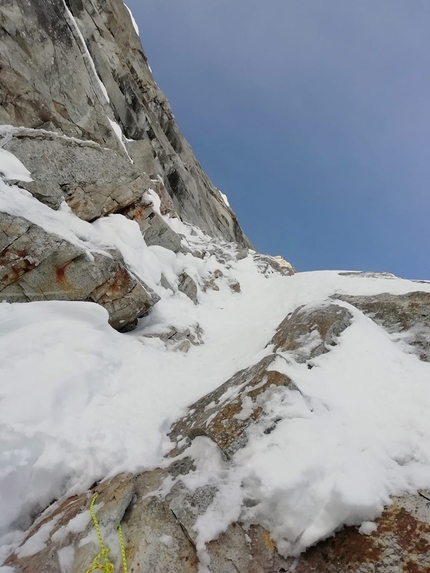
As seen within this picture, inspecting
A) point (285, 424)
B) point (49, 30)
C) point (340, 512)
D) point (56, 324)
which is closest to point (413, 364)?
point (285, 424)

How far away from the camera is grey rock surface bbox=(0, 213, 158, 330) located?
344 inches

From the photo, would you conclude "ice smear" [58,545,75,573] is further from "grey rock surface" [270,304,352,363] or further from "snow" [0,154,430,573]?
"grey rock surface" [270,304,352,363]

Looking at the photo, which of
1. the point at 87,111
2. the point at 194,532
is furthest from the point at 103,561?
the point at 87,111

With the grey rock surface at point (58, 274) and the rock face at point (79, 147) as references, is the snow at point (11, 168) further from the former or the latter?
the grey rock surface at point (58, 274)

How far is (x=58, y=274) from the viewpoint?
30.5 feet

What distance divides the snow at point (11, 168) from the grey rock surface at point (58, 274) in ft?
6.40

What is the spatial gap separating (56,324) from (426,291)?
9.86 metres

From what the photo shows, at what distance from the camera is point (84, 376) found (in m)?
7.07

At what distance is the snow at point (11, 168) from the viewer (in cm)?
996

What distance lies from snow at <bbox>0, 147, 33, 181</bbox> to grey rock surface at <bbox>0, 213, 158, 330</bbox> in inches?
76.7

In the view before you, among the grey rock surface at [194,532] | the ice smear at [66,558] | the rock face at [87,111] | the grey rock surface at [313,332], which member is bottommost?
the ice smear at [66,558]

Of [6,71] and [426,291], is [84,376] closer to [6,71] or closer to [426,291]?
[426,291]

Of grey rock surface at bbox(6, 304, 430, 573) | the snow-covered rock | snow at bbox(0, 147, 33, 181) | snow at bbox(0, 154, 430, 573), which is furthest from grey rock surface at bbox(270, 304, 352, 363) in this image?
snow at bbox(0, 147, 33, 181)

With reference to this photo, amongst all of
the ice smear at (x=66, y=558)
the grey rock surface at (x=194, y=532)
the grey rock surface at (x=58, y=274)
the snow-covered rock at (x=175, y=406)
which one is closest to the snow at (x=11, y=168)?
the snow-covered rock at (x=175, y=406)
